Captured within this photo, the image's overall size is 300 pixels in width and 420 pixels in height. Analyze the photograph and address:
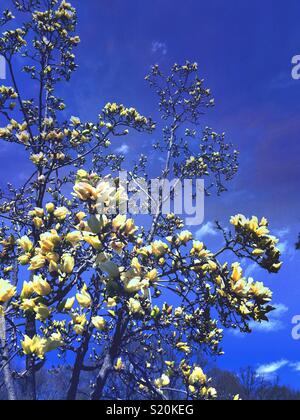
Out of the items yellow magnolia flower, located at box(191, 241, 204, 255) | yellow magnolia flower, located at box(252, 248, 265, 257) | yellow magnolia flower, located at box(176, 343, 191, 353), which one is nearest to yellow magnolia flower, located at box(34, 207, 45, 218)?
yellow magnolia flower, located at box(191, 241, 204, 255)

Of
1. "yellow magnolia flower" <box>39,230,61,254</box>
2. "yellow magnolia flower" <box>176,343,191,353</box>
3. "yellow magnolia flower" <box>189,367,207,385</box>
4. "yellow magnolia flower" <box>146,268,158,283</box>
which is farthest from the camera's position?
"yellow magnolia flower" <box>176,343,191,353</box>

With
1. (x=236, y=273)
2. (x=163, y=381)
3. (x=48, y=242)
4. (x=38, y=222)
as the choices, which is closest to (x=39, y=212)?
(x=38, y=222)

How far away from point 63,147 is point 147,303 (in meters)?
3.58

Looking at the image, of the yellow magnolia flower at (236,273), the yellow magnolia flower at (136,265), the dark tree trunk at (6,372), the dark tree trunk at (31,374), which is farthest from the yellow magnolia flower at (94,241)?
the dark tree trunk at (6,372)

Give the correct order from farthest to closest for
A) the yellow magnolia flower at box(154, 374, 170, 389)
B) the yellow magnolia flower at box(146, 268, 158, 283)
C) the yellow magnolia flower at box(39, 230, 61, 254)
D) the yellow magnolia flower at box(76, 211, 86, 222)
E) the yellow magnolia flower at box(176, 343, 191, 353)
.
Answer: the yellow magnolia flower at box(176, 343, 191, 353)
the yellow magnolia flower at box(154, 374, 170, 389)
the yellow magnolia flower at box(76, 211, 86, 222)
the yellow magnolia flower at box(146, 268, 158, 283)
the yellow magnolia flower at box(39, 230, 61, 254)

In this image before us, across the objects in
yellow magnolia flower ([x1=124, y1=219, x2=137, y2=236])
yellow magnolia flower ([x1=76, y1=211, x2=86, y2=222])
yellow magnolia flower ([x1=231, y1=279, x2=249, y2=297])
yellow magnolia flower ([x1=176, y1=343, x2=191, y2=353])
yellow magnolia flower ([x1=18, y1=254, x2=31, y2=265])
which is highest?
yellow magnolia flower ([x1=76, y1=211, x2=86, y2=222])

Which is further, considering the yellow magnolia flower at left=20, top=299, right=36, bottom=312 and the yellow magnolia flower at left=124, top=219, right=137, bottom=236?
the yellow magnolia flower at left=124, top=219, right=137, bottom=236

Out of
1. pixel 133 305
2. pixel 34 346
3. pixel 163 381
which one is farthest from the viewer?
pixel 163 381

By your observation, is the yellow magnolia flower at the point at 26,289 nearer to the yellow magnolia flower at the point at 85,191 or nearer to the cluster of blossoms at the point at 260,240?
the yellow magnolia flower at the point at 85,191

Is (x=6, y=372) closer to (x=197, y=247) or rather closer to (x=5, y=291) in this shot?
(x=5, y=291)

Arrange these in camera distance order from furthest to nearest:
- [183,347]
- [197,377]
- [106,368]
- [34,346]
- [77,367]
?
[183,347]
[197,377]
[106,368]
[77,367]
[34,346]

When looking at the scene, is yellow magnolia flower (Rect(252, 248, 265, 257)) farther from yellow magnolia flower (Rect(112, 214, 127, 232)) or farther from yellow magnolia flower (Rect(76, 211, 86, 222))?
yellow magnolia flower (Rect(76, 211, 86, 222))

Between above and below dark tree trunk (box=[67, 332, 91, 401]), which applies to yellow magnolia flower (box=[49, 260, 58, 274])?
above

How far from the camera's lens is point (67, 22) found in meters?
6.45
